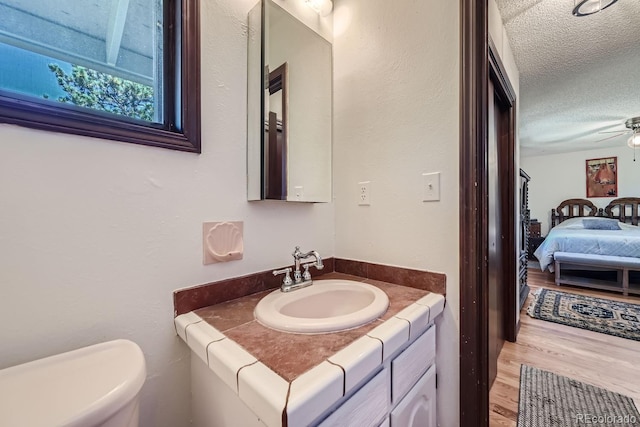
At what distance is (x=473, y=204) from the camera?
90cm

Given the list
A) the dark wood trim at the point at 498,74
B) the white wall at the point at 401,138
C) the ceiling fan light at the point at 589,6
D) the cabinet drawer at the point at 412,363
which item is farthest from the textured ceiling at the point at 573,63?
the cabinet drawer at the point at 412,363

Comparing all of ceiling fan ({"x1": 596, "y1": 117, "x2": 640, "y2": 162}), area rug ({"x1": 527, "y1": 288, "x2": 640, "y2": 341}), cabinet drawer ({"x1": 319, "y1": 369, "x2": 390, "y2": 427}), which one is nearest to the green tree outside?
cabinet drawer ({"x1": 319, "y1": 369, "x2": 390, "y2": 427})

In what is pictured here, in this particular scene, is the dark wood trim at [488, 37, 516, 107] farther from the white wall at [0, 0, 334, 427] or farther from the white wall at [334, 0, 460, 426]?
the white wall at [0, 0, 334, 427]

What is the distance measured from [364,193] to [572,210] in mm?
6124

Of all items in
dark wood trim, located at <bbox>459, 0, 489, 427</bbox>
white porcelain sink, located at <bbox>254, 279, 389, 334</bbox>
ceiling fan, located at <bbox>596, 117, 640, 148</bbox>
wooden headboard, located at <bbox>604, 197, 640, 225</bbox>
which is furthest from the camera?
wooden headboard, located at <bbox>604, 197, 640, 225</bbox>

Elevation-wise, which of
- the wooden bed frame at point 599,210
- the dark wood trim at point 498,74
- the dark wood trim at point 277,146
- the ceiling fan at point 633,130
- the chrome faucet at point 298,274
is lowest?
the chrome faucet at point 298,274

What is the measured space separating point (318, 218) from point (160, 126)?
0.75 m

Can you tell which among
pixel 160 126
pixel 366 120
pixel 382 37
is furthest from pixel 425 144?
pixel 160 126

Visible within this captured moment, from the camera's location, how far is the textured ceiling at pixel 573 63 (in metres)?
1.57

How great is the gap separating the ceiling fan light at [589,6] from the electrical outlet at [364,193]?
159 cm

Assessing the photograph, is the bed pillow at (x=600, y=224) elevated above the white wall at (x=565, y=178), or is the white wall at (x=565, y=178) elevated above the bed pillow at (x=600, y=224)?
the white wall at (x=565, y=178)

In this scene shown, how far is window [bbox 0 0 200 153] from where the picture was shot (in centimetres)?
65

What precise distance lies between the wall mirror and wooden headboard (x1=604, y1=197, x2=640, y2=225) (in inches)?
247

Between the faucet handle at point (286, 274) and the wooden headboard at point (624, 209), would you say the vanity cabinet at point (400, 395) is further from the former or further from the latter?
the wooden headboard at point (624, 209)
